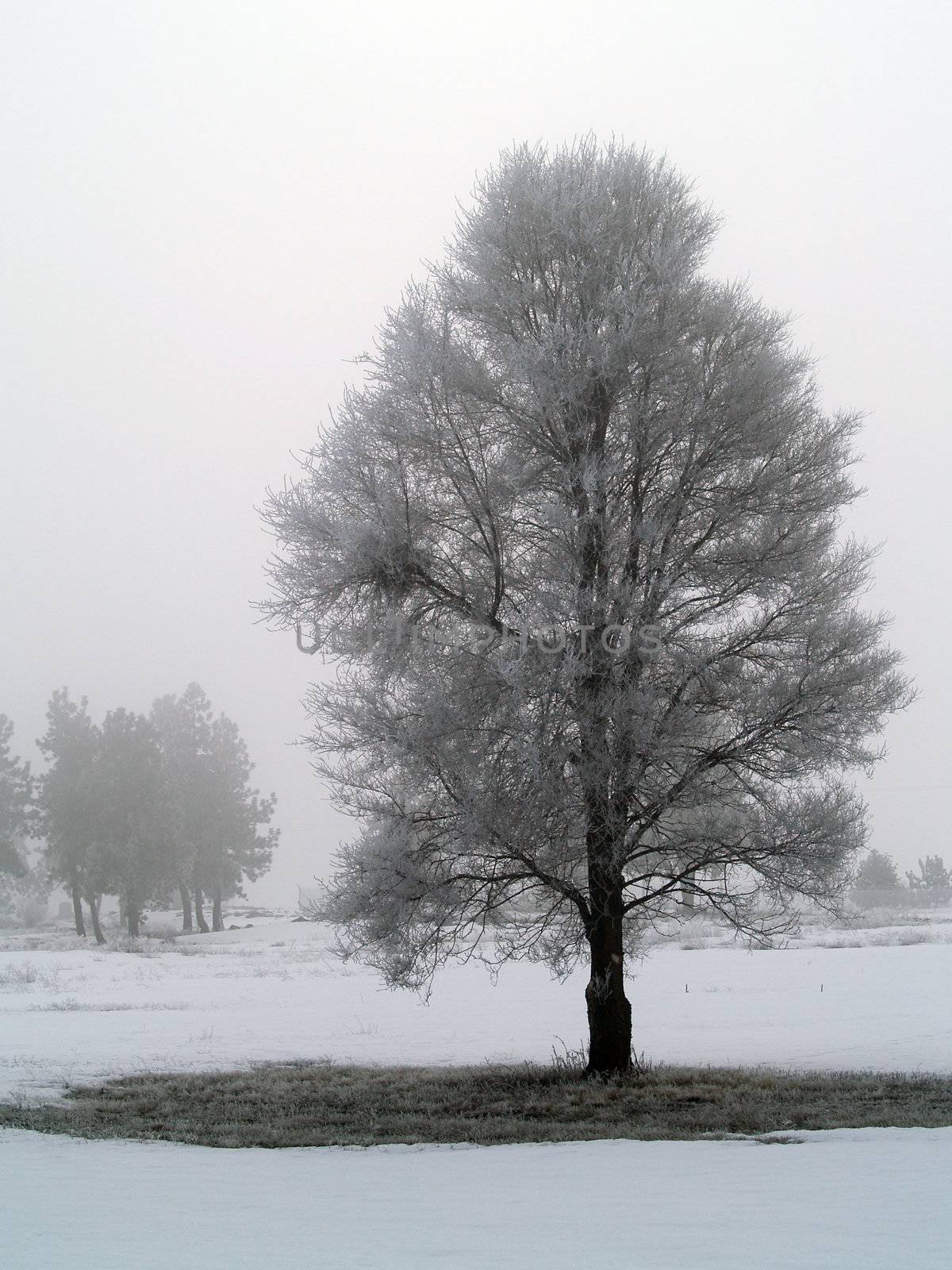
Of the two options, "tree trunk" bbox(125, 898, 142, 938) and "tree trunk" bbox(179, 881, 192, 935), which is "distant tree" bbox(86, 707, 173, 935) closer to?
"tree trunk" bbox(125, 898, 142, 938)

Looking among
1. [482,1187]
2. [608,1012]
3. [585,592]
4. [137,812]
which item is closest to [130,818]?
[137,812]

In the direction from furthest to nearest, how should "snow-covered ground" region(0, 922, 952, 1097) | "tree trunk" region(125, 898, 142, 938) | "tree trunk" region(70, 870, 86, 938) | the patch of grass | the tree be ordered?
"tree trunk" region(70, 870, 86, 938) → "tree trunk" region(125, 898, 142, 938) → "snow-covered ground" region(0, 922, 952, 1097) → the tree → the patch of grass

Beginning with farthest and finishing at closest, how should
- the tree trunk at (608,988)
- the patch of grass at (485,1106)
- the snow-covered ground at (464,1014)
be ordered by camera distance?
the snow-covered ground at (464,1014) → the tree trunk at (608,988) → the patch of grass at (485,1106)

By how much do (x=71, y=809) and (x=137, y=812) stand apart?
3.48 meters

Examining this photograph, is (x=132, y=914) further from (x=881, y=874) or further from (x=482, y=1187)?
(x=482, y=1187)

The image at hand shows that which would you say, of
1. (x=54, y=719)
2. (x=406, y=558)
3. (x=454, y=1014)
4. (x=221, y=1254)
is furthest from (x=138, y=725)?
(x=221, y=1254)

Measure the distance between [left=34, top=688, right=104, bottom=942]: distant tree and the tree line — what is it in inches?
2.1

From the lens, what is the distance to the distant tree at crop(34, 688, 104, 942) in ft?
155

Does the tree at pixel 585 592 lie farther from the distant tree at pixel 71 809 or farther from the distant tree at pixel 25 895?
the distant tree at pixel 25 895

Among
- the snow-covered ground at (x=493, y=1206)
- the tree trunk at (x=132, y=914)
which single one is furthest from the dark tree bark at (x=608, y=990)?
the tree trunk at (x=132, y=914)

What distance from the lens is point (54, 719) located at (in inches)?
2025

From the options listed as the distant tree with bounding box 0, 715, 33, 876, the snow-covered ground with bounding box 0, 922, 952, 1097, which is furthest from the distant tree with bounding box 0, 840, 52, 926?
the snow-covered ground with bounding box 0, 922, 952, 1097

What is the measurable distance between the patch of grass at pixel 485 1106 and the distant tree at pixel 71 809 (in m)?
37.2

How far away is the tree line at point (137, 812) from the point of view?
152 ft
